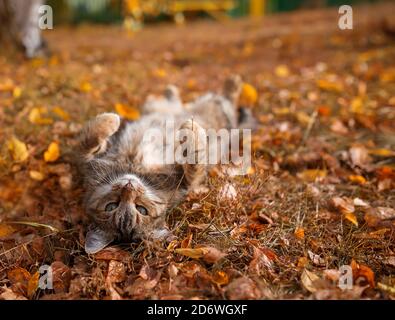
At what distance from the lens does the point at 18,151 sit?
11.3ft

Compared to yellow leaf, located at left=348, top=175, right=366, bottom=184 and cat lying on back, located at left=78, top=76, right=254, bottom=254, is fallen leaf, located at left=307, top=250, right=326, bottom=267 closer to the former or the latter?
cat lying on back, located at left=78, top=76, right=254, bottom=254

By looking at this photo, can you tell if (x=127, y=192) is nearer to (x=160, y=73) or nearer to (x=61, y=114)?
(x=61, y=114)

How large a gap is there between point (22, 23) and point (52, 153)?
11.2 ft

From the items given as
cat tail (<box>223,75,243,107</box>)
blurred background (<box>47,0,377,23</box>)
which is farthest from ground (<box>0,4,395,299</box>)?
blurred background (<box>47,0,377,23</box>)

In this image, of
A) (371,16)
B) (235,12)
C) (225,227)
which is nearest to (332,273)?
(225,227)

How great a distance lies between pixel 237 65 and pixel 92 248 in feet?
15.9

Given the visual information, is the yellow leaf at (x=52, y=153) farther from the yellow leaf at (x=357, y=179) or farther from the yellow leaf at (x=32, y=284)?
the yellow leaf at (x=357, y=179)

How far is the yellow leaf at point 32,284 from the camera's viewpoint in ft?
7.55

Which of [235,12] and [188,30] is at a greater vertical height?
[235,12]

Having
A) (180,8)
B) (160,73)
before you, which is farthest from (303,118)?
(180,8)

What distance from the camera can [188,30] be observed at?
11.3 metres

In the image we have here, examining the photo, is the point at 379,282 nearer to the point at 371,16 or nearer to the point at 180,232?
the point at 180,232

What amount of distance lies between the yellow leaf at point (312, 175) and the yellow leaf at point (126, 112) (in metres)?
1.81

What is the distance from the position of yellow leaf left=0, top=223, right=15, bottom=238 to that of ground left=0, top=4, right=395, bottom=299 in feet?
0.03
